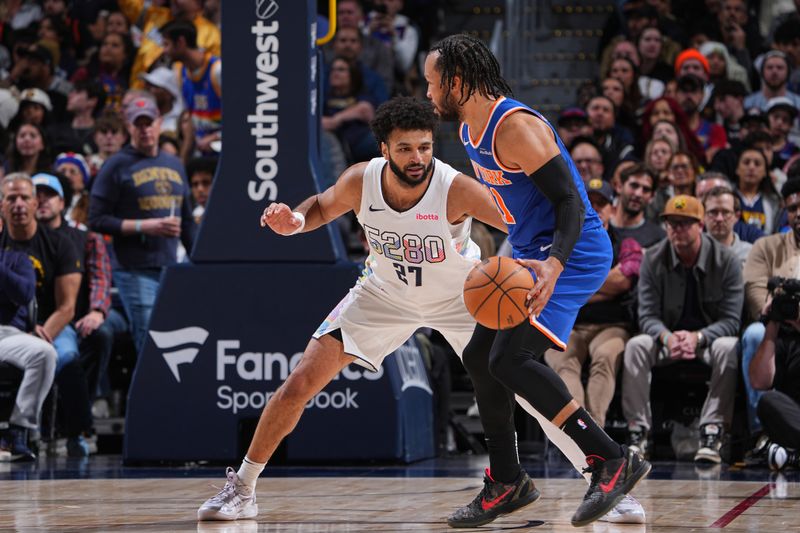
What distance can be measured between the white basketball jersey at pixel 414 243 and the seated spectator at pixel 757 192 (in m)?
4.25

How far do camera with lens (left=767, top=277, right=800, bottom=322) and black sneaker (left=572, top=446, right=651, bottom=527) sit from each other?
2.91 metres

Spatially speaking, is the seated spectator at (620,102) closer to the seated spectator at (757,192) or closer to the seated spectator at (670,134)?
the seated spectator at (670,134)

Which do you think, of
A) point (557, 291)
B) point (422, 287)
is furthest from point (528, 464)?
point (557, 291)

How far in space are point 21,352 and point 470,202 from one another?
12.5ft

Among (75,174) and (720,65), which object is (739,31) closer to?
(720,65)

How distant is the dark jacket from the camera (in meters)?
7.79

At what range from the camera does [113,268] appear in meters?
9.09

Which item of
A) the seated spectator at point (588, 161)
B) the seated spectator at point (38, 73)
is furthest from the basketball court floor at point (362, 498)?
the seated spectator at point (38, 73)

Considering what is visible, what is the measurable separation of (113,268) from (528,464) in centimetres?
344

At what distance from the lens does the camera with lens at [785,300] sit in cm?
714

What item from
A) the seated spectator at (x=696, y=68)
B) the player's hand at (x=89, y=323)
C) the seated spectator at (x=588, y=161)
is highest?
the seated spectator at (x=696, y=68)

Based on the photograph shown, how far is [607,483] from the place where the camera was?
452 cm

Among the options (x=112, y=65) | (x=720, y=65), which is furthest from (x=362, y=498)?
(x=112, y=65)

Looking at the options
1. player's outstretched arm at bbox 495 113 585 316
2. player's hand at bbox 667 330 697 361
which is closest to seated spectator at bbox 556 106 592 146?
player's hand at bbox 667 330 697 361
